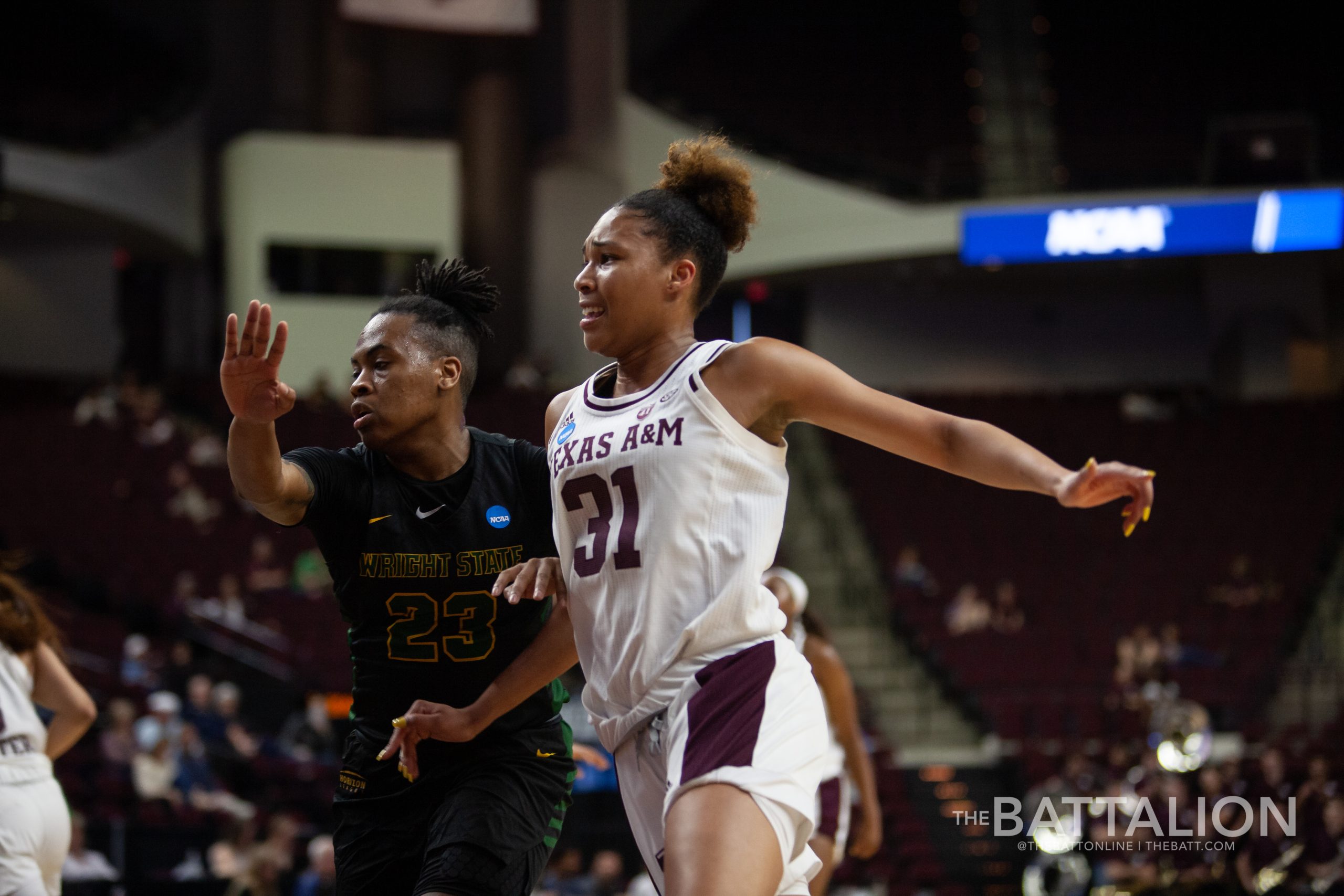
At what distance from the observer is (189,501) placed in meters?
15.6

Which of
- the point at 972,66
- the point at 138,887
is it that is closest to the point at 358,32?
the point at 972,66

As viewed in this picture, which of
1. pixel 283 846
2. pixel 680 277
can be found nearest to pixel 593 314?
pixel 680 277

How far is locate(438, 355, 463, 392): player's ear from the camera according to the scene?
3.85 m

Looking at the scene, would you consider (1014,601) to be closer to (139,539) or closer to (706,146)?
(139,539)

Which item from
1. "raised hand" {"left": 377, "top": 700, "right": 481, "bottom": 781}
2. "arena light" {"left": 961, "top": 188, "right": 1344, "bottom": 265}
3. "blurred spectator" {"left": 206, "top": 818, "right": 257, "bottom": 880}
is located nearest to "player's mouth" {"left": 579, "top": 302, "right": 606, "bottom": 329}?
"raised hand" {"left": 377, "top": 700, "right": 481, "bottom": 781}

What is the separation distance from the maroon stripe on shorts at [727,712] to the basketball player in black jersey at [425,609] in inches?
28.0

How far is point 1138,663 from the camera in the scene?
1400cm

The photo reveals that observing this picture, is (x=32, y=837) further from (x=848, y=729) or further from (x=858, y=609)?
(x=858, y=609)

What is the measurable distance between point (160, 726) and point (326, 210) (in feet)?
43.0

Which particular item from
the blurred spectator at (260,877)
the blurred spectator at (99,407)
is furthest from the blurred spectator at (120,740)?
the blurred spectator at (99,407)

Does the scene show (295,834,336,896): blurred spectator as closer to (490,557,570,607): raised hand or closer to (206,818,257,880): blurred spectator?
(206,818,257,880): blurred spectator

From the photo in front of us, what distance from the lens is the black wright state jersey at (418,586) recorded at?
3.72 meters

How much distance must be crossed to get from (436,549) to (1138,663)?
1175 centimetres

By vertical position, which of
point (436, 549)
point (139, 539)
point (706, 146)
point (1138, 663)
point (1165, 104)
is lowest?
point (1138, 663)
